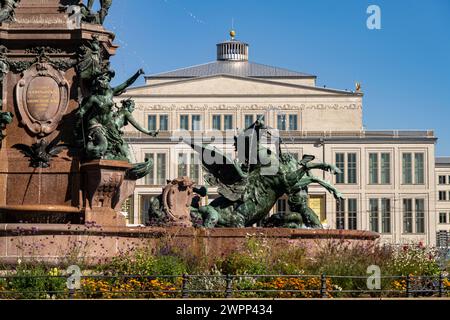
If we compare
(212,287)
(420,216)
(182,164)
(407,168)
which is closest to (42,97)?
(212,287)

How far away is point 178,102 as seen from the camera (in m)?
113

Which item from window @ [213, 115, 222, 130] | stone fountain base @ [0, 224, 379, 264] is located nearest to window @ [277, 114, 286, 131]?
window @ [213, 115, 222, 130]

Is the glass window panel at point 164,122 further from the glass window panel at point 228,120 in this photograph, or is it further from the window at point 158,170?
the glass window panel at point 228,120

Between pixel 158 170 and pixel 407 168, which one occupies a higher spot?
pixel 407 168

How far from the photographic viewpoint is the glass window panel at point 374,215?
365ft

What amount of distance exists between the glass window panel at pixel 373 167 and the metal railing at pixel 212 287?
9007cm

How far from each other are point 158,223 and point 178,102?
8752 cm

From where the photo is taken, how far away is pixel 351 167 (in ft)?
365

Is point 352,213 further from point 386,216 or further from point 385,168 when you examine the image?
point 385,168

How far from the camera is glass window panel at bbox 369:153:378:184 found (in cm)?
11150

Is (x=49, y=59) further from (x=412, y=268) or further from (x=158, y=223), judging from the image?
(x=412, y=268)

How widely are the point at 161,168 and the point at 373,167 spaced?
66.3 feet

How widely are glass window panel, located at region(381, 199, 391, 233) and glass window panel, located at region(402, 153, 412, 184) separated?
2.69 m
